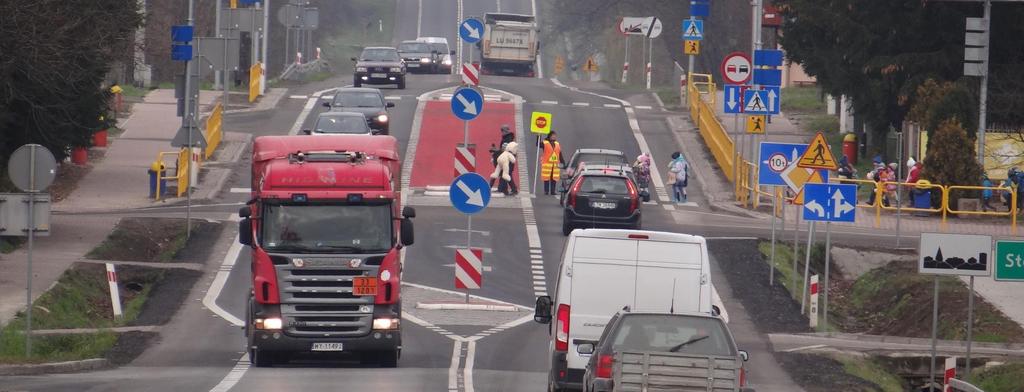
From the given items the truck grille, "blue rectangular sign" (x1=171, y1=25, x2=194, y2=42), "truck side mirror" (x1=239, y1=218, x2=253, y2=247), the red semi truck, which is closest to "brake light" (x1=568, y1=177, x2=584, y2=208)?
"blue rectangular sign" (x1=171, y1=25, x2=194, y2=42)

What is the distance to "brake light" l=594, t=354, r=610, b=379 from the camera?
15.4 m

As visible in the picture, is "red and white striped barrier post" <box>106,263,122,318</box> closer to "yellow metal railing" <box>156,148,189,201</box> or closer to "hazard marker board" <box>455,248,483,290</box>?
"hazard marker board" <box>455,248,483,290</box>

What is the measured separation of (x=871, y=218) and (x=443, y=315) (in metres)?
15.9

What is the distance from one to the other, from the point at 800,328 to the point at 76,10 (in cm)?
1462

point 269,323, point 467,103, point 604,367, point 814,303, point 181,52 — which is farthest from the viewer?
point 181,52

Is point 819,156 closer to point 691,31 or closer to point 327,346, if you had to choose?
point 327,346

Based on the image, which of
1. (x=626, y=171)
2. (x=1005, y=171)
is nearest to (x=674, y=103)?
(x=1005, y=171)

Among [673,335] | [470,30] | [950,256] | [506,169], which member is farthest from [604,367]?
[506,169]

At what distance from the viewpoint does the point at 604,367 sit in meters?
15.4

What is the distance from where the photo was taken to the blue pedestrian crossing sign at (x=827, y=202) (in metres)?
26.4

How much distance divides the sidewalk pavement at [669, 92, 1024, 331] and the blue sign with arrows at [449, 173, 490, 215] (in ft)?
30.2

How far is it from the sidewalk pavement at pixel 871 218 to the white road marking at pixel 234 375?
13912 mm

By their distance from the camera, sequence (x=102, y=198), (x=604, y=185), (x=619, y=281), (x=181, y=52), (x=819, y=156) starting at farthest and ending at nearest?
(x=102, y=198) → (x=181, y=52) → (x=604, y=185) → (x=819, y=156) → (x=619, y=281)

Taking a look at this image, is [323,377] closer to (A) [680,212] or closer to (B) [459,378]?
(B) [459,378]
